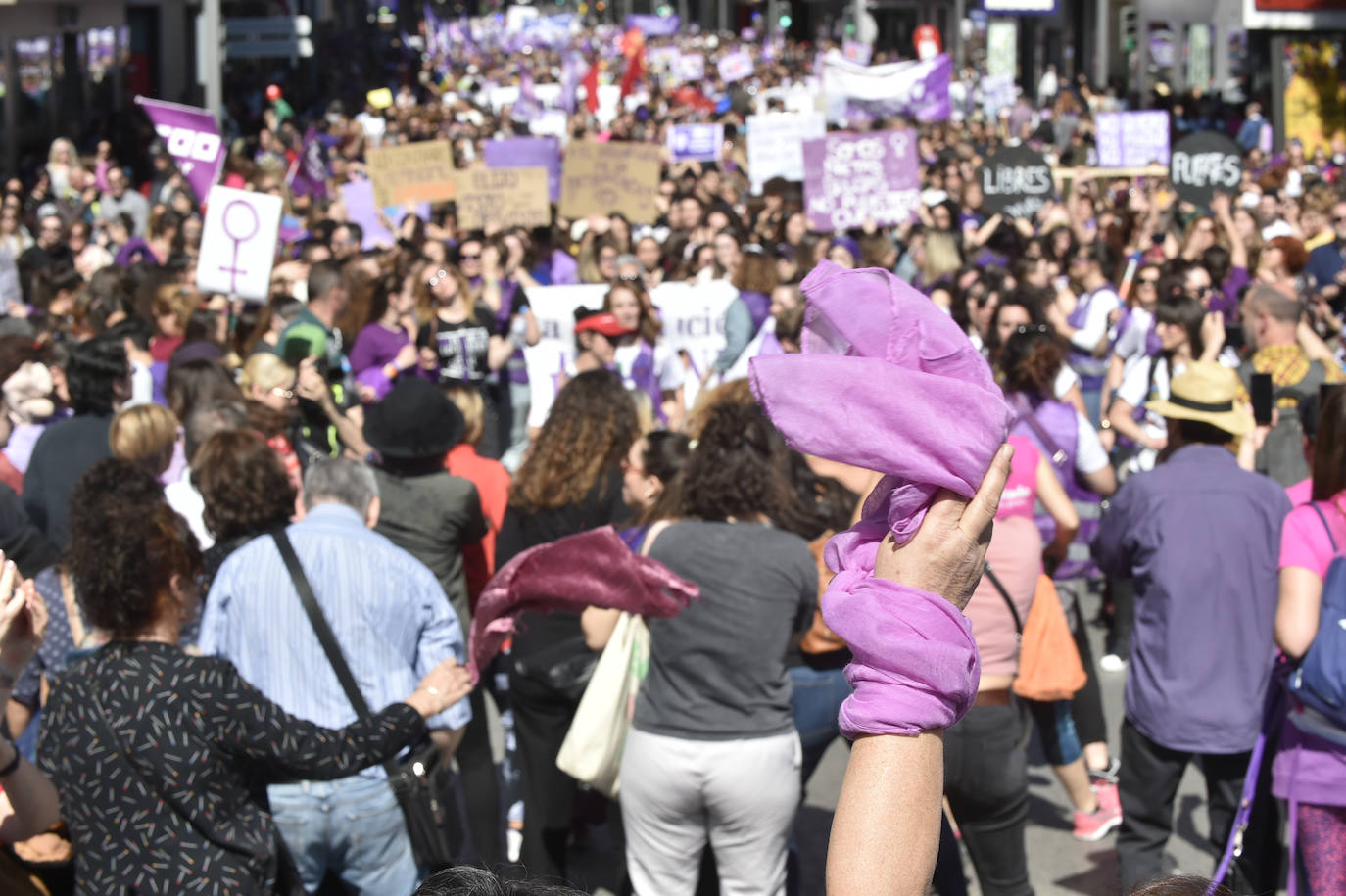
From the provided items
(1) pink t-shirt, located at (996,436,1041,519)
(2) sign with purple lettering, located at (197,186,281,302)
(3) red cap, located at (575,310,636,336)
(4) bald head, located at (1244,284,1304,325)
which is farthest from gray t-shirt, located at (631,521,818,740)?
(2) sign with purple lettering, located at (197,186,281,302)

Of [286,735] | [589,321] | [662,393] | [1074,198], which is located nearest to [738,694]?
[286,735]

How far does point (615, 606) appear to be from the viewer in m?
3.77

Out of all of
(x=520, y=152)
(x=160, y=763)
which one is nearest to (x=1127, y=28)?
(x=520, y=152)

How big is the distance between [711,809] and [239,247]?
5.54 metres

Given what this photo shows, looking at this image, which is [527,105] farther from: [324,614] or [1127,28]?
[1127,28]

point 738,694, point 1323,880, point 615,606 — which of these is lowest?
point 1323,880

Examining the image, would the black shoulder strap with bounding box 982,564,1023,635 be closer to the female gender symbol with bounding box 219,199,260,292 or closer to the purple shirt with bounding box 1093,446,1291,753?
the purple shirt with bounding box 1093,446,1291,753

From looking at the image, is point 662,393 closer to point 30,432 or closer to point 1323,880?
point 30,432

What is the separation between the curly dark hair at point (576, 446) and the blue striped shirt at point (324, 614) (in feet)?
3.09

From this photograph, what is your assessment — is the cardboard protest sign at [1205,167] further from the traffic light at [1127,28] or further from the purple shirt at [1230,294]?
the traffic light at [1127,28]

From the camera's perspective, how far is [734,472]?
4.09 m

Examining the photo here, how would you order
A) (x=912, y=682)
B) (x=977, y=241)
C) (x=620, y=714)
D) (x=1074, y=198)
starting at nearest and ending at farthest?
(x=912, y=682) < (x=620, y=714) < (x=977, y=241) < (x=1074, y=198)

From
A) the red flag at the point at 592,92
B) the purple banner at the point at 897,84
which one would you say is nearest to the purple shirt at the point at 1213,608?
the purple banner at the point at 897,84

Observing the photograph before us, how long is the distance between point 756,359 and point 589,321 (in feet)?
20.2
